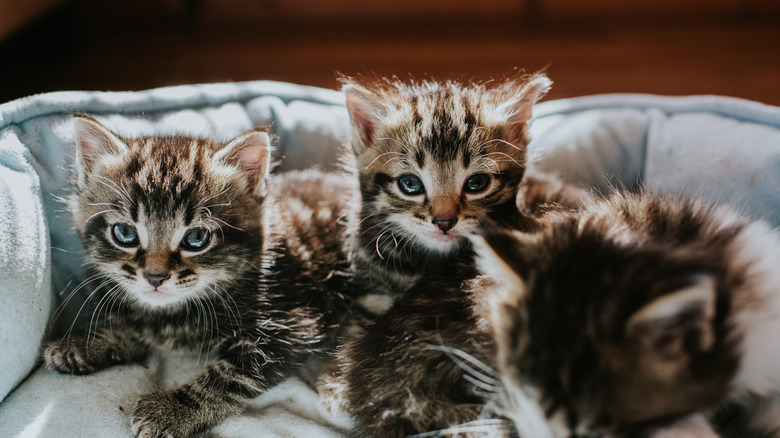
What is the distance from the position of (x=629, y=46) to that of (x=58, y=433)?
9.86 ft

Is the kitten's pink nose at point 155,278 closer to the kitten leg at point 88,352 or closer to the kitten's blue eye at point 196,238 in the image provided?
the kitten's blue eye at point 196,238

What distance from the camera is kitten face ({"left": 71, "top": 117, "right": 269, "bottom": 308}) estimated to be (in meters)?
1.31

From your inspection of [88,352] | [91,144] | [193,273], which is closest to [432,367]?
[193,273]

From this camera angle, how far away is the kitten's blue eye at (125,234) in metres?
1.33

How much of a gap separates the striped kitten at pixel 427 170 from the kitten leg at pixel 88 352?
59cm

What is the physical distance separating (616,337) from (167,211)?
93cm

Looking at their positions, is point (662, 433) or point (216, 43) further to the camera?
Result: point (216, 43)

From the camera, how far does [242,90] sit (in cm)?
201

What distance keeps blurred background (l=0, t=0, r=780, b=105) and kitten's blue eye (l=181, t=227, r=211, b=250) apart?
1.56 m

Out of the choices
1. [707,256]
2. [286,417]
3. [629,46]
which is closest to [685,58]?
[629,46]

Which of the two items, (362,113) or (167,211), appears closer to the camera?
(167,211)

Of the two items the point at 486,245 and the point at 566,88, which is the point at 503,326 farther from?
the point at 566,88

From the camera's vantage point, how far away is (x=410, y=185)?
57.1 inches

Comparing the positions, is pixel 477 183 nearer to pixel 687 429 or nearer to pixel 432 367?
pixel 432 367
